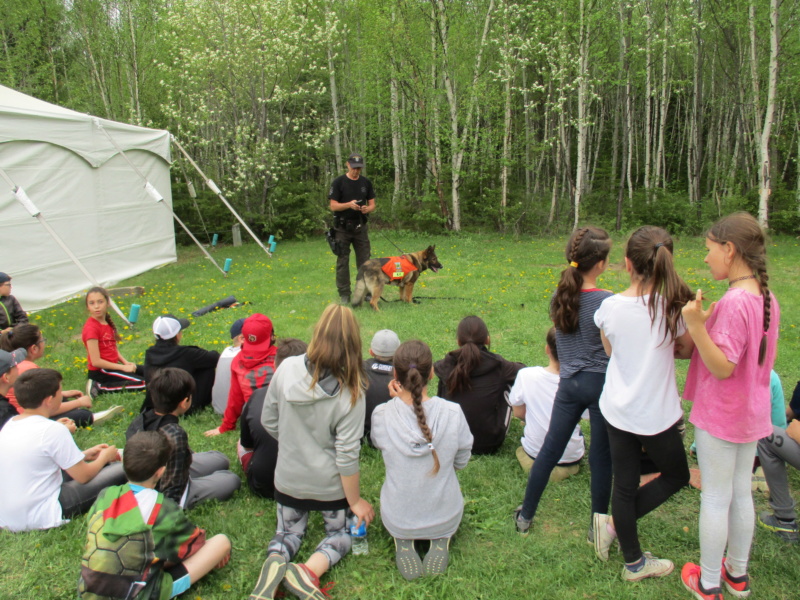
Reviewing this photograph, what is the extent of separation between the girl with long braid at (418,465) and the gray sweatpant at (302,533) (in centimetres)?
27

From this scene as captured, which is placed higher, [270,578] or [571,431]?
[571,431]

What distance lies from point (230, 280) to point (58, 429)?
7.90 metres

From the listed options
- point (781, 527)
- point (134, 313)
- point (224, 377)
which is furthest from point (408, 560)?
point (134, 313)

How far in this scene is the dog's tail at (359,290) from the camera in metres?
8.13

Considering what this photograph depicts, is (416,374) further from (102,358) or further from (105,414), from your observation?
(102,358)

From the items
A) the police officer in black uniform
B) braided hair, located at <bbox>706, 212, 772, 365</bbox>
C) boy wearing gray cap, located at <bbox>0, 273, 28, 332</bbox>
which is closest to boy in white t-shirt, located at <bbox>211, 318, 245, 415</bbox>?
boy wearing gray cap, located at <bbox>0, 273, 28, 332</bbox>

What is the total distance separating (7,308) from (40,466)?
4004mm

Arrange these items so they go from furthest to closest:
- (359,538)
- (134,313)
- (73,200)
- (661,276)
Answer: (73,200) → (134,313) → (359,538) → (661,276)

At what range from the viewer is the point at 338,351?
2582 millimetres

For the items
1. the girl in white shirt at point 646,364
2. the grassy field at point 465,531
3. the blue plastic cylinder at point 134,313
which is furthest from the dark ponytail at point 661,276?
the blue plastic cylinder at point 134,313

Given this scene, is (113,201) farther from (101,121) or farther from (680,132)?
(680,132)

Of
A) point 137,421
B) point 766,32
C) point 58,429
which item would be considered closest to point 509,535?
point 137,421

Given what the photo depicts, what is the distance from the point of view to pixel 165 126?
790 inches

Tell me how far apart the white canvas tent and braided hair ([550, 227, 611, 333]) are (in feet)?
26.6
